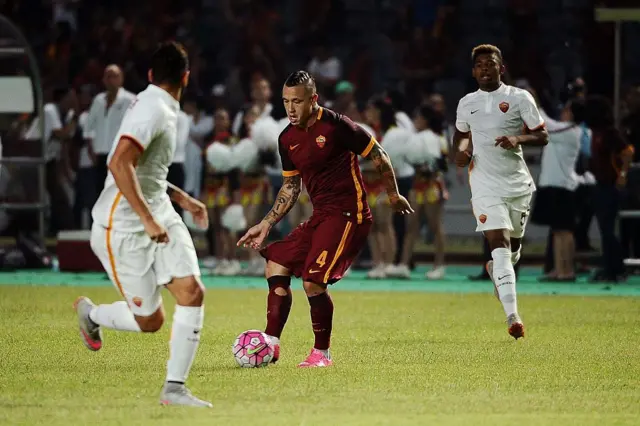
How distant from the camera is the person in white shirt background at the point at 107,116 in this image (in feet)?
70.9

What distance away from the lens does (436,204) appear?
21.3 metres

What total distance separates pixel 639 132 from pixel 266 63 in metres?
9.84

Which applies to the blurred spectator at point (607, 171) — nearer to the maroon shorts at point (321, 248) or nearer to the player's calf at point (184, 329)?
the maroon shorts at point (321, 248)

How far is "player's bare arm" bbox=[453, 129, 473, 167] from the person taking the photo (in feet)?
43.9

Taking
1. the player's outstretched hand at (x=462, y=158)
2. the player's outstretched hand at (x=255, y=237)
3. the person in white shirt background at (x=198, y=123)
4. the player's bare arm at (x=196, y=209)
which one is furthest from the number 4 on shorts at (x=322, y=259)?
the person in white shirt background at (x=198, y=123)

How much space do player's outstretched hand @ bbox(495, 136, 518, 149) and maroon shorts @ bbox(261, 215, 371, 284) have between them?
2125 millimetres

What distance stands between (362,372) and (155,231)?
2.79 m

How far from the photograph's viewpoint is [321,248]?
1110cm

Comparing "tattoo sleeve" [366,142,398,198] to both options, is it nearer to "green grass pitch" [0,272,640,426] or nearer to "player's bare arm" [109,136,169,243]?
"green grass pitch" [0,272,640,426]

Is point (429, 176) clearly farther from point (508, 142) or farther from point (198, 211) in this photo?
point (198, 211)

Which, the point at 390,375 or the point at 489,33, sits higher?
the point at 489,33

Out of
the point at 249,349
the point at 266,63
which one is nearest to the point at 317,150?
the point at 249,349

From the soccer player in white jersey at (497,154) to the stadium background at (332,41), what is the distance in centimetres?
1234

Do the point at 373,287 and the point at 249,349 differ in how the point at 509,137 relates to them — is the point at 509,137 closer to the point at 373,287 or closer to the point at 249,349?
the point at 249,349
